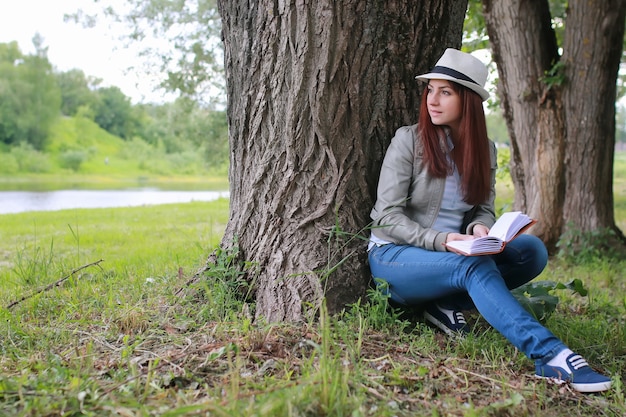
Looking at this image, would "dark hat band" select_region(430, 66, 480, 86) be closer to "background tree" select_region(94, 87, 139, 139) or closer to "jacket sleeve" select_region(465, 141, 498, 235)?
"jacket sleeve" select_region(465, 141, 498, 235)

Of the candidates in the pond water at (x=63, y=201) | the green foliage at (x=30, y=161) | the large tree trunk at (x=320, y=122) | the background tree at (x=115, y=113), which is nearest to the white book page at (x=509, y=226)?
the large tree trunk at (x=320, y=122)

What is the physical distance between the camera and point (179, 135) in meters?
16.8

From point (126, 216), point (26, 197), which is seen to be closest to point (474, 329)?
point (126, 216)

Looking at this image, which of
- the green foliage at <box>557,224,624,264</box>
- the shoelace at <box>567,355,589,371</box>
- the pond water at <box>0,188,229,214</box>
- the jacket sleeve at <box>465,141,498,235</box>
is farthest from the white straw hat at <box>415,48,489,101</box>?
the pond water at <box>0,188,229,214</box>

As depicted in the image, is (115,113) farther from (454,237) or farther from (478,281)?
(478,281)

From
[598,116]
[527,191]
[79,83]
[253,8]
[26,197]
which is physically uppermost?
[79,83]

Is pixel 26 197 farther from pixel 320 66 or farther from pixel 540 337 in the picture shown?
pixel 540 337

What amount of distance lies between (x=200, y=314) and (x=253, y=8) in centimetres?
179

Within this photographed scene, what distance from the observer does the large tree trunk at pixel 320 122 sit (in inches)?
130

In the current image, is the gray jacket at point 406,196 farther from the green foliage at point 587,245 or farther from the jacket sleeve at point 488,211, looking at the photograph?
the green foliage at point 587,245

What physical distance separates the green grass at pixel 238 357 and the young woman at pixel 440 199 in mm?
204

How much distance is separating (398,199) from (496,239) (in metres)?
0.60

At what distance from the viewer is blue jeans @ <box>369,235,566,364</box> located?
2754mm

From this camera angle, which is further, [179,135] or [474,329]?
[179,135]
